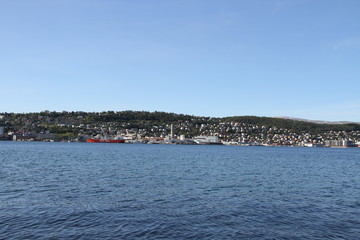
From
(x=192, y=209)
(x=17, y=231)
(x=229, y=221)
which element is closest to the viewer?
(x=17, y=231)

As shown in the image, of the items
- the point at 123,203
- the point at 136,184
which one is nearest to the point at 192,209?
the point at 123,203

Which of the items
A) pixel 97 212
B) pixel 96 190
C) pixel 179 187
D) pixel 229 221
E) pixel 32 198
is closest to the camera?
pixel 229 221

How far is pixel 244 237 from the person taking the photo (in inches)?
731

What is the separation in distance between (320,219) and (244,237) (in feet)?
25.4

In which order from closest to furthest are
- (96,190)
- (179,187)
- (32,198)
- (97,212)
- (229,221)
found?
(229,221) < (97,212) < (32,198) < (96,190) < (179,187)

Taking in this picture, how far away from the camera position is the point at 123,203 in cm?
2634

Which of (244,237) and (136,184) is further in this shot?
(136,184)

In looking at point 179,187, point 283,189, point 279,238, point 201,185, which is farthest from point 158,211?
point 283,189

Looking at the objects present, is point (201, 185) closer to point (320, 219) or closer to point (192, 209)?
point (192, 209)

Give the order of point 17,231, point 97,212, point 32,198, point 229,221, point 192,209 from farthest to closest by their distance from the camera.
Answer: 1. point 32,198
2. point 192,209
3. point 97,212
4. point 229,221
5. point 17,231

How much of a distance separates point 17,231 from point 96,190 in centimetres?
1384

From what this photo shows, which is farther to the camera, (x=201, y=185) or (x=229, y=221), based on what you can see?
(x=201, y=185)

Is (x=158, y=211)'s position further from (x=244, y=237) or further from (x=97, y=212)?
(x=244, y=237)

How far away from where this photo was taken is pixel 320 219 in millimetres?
23094
